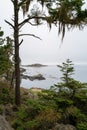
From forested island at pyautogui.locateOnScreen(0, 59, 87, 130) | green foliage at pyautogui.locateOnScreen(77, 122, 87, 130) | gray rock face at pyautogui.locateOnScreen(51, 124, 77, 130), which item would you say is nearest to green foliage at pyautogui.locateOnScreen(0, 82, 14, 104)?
forested island at pyautogui.locateOnScreen(0, 59, 87, 130)

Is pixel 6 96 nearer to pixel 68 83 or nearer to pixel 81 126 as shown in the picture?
pixel 68 83


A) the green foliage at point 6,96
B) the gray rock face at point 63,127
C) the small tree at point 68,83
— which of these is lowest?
the green foliage at point 6,96

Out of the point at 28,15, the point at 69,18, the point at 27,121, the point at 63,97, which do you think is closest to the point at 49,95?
the point at 63,97

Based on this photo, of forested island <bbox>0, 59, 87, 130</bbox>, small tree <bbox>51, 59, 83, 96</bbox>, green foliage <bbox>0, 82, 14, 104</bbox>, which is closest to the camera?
forested island <bbox>0, 59, 87, 130</bbox>

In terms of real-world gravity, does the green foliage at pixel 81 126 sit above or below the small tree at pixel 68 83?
below

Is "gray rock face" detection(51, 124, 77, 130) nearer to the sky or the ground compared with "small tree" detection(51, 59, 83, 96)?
nearer to the ground

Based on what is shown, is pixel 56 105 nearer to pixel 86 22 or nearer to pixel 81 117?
pixel 81 117

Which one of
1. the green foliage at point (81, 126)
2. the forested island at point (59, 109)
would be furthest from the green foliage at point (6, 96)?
the green foliage at point (81, 126)

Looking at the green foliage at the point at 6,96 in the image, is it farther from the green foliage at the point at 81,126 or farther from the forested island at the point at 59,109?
the green foliage at the point at 81,126

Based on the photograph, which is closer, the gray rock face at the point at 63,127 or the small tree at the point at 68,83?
the gray rock face at the point at 63,127

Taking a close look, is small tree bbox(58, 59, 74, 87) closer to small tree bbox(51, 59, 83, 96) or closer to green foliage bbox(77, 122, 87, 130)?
small tree bbox(51, 59, 83, 96)

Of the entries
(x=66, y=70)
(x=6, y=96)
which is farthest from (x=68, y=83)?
(x=6, y=96)

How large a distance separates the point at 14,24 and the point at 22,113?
32.9 ft

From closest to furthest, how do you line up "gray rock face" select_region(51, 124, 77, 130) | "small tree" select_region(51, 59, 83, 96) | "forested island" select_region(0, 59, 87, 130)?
"gray rock face" select_region(51, 124, 77, 130) → "forested island" select_region(0, 59, 87, 130) → "small tree" select_region(51, 59, 83, 96)
